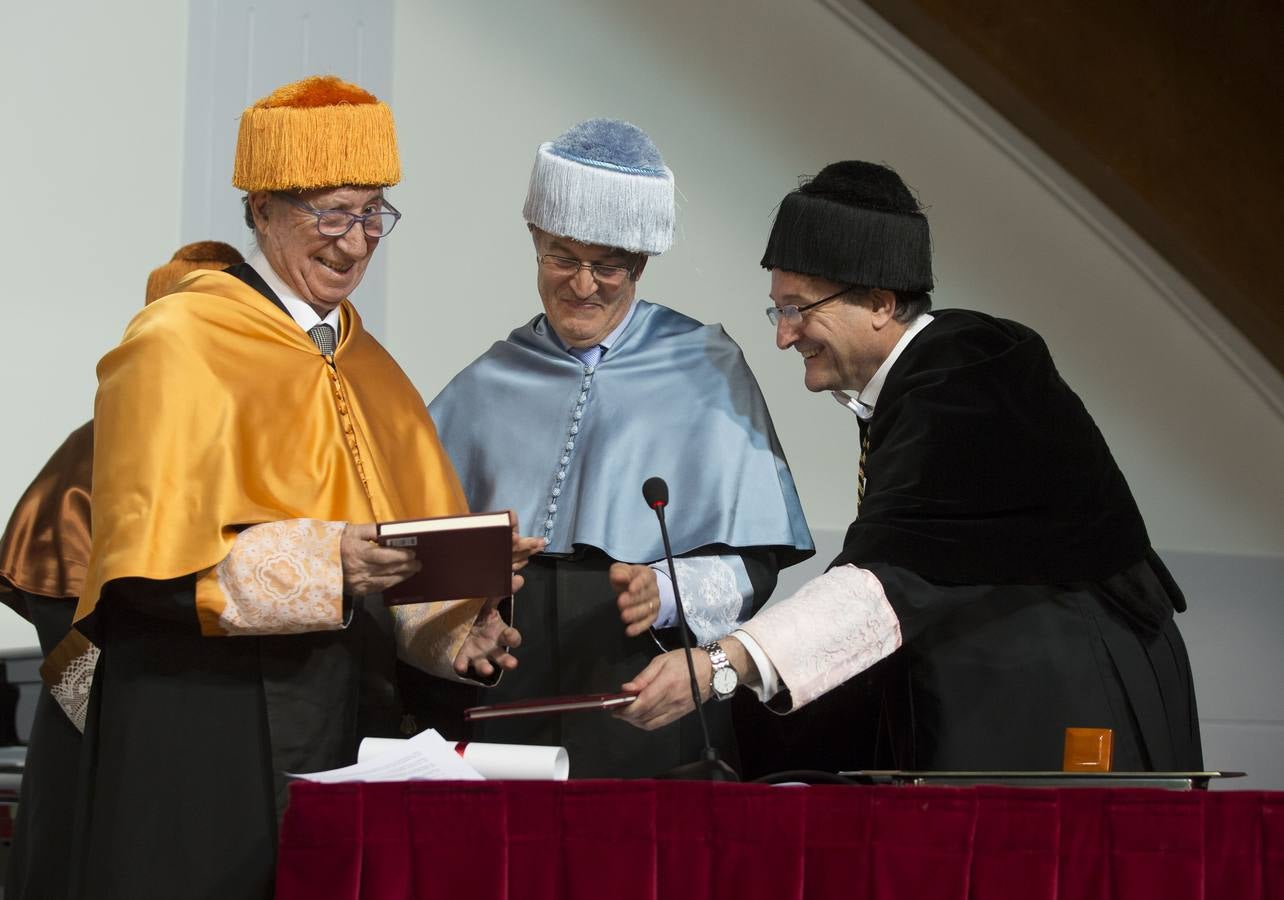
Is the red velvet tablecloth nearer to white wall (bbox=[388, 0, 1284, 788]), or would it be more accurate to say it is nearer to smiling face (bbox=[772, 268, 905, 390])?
smiling face (bbox=[772, 268, 905, 390])

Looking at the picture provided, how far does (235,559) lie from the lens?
96.6 inches

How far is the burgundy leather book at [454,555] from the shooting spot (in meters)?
2.33

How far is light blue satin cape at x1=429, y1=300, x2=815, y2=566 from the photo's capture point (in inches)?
122

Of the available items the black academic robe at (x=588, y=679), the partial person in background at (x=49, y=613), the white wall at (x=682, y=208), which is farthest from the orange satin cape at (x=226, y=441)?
the white wall at (x=682, y=208)

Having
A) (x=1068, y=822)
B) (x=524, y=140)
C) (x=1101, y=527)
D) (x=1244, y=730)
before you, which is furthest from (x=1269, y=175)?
→ (x=1068, y=822)

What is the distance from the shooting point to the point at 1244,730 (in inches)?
235

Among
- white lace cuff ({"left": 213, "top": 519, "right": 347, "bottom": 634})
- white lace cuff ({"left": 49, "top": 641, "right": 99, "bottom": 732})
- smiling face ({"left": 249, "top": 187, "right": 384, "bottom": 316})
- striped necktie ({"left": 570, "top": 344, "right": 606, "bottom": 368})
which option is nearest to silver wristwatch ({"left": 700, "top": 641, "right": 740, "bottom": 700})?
white lace cuff ({"left": 213, "top": 519, "right": 347, "bottom": 634})

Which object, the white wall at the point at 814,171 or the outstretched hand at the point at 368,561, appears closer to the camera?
the outstretched hand at the point at 368,561

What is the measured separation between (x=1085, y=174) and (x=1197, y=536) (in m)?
1.53

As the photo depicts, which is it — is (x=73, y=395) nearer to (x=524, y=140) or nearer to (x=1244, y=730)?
(x=524, y=140)

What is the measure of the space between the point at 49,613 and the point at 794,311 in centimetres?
177

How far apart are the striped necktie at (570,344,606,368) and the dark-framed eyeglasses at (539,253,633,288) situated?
0.15m

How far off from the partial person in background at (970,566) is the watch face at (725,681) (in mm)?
32

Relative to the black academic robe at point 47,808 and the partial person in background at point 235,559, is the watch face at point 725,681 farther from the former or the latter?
the black academic robe at point 47,808
